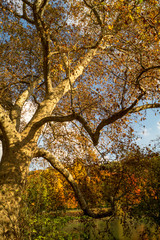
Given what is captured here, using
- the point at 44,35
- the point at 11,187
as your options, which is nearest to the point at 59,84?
the point at 44,35

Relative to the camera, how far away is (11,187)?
4668 millimetres

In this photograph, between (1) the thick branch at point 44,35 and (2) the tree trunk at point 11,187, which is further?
(1) the thick branch at point 44,35

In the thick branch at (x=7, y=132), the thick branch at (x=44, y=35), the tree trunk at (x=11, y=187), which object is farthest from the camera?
the thick branch at (x=44, y=35)

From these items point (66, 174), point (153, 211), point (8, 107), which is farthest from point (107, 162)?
point (8, 107)

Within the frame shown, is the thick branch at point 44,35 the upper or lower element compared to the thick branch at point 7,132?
upper

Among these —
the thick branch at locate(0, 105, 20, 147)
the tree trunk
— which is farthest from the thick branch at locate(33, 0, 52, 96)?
the tree trunk

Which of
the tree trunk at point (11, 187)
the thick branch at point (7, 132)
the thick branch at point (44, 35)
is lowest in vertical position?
the tree trunk at point (11, 187)

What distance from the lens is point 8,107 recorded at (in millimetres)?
8742

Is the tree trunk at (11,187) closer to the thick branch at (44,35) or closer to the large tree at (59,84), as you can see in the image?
the large tree at (59,84)

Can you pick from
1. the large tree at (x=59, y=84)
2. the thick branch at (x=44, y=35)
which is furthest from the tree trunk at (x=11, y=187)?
the thick branch at (x=44, y=35)

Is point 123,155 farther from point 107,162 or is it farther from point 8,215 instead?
point 8,215

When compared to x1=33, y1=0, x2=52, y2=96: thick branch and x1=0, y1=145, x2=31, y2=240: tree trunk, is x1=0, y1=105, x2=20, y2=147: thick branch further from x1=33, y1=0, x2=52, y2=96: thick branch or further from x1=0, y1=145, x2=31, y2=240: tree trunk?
x1=33, y1=0, x2=52, y2=96: thick branch

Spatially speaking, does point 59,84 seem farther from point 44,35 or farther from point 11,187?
point 11,187

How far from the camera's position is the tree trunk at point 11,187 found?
422cm
